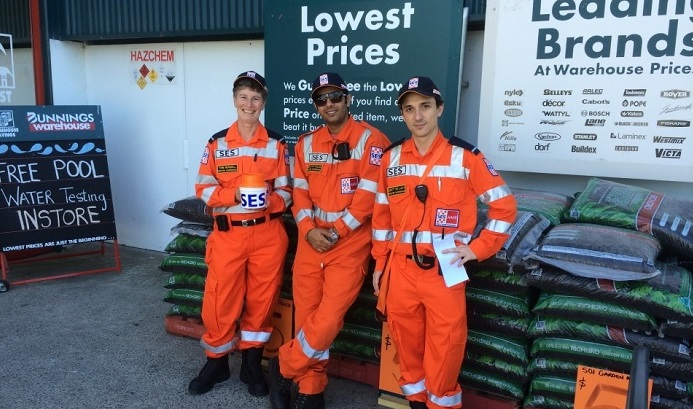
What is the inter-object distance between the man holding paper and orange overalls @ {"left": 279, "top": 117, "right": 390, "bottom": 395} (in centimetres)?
30

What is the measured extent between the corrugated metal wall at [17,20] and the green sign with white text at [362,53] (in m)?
3.58

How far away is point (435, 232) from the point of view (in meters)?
2.85

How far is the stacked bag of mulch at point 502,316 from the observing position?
3148mm

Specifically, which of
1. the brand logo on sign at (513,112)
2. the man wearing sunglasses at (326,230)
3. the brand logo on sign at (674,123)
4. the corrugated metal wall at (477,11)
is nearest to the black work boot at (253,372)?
the man wearing sunglasses at (326,230)

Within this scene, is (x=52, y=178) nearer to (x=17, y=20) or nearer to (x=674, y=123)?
(x=17, y=20)

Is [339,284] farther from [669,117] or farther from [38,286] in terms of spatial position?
[38,286]

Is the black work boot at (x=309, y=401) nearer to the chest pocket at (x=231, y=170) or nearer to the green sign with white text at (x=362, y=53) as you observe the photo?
the chest pocket at (x=231, y=170)

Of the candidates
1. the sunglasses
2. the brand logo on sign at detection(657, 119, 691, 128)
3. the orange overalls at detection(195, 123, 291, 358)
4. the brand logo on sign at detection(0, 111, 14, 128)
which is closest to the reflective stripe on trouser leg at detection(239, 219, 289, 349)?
the orange overalls at detection(195, 123, 291, 358)

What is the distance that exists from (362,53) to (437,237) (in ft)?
7.37

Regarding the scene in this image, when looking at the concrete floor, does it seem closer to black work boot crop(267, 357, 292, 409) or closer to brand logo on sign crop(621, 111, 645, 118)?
black work boot crop(267, 357, 292, 409)

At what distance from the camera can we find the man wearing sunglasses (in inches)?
125

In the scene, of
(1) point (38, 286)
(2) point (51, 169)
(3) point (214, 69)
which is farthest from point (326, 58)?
(1) point (38, 286)

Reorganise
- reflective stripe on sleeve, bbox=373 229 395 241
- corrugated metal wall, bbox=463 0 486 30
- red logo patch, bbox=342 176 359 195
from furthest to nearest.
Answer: corrugated metal wall, bbox=463 0 486 30, red logo patch, bbox=342 176 359 195, reflective stripe on sleeve, bbox=373 229 395 241

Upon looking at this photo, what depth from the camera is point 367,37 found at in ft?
14.8
